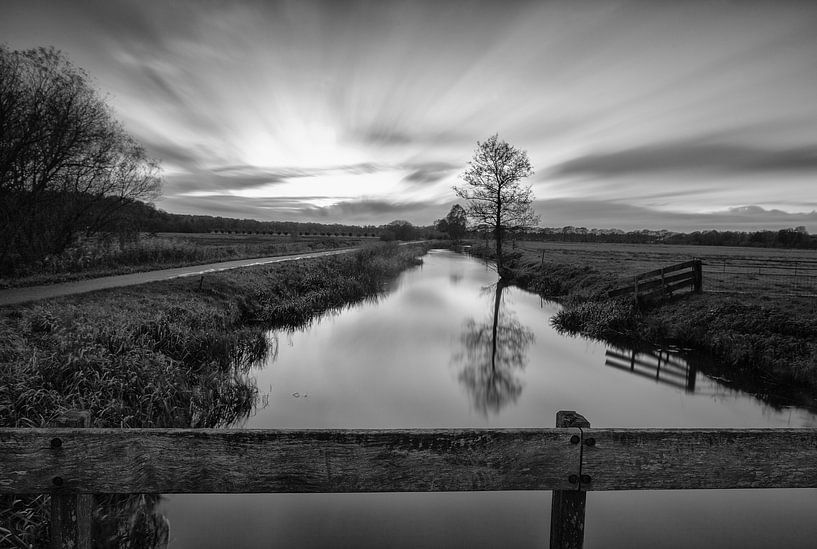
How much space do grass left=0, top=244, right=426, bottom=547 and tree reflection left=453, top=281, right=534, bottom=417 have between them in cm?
557

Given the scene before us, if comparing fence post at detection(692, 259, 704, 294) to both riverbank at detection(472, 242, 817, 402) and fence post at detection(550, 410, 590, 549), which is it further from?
fence post at detection(550, 410, 590, 549)

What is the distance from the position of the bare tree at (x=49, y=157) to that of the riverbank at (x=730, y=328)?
75.3 ft

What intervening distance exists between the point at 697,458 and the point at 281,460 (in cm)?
259

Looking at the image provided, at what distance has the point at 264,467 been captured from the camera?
2406 millimetres

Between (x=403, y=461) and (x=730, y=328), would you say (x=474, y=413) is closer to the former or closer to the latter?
(x=403, y=461)

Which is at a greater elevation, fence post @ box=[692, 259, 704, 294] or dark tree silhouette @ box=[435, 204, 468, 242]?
dark tree silhouette @ box=[435, 204, 468, 242]

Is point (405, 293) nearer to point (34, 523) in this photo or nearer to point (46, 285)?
point (46, 285)


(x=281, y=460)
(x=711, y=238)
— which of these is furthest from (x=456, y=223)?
(x=281, y=460)

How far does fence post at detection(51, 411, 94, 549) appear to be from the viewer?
230 cm

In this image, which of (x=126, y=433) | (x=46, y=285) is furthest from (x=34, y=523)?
(x=46, y=285)

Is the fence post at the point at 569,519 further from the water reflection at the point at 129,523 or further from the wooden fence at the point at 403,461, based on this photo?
the water reflection at the point at 129,523

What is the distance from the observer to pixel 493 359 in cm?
1311

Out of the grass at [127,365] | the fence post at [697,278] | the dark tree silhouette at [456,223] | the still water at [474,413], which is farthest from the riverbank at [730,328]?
the dark tree silhouette at [456,223]

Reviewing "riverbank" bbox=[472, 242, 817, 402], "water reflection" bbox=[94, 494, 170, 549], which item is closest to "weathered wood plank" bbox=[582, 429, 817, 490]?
"water reflection" bbox=[94, 494, 170, 549]
